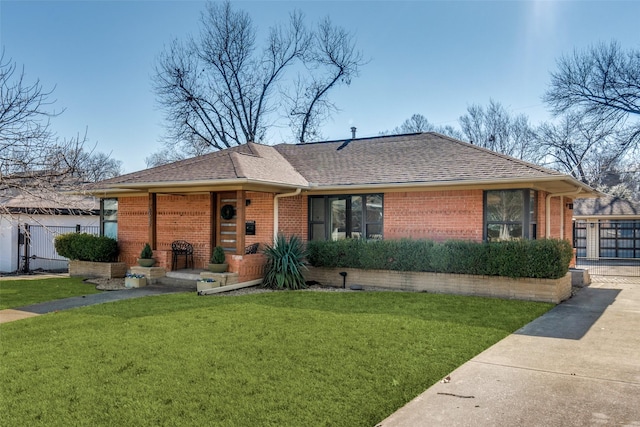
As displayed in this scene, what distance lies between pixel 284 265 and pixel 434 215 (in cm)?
417

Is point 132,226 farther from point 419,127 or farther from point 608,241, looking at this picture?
point 419,127

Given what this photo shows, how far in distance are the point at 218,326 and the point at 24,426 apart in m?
3.73

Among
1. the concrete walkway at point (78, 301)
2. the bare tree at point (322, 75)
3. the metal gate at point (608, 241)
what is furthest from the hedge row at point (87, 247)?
the metal gate at point (608, 241)

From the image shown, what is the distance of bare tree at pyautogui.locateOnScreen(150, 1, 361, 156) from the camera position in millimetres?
28812

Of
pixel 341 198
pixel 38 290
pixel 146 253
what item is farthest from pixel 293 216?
pixel 38 290

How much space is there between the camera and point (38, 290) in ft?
39.0

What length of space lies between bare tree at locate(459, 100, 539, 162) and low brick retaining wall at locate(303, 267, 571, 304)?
28915 mm

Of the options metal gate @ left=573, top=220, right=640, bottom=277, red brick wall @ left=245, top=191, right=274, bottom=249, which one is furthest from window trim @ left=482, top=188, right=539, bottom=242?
metal gate @ left=573, top=220, right=640, bottom=277

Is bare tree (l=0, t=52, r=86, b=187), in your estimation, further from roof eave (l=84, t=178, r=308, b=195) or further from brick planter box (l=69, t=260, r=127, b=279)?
brick planter box (l=69, t=260, r=127, b=279)

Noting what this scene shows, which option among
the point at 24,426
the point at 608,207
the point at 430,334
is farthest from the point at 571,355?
the point at 608,207

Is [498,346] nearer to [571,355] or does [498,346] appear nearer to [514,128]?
[571,355]

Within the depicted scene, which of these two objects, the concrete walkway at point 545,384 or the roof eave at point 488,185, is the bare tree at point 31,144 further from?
the roof eave at point 488,185

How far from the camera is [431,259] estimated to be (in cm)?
1165

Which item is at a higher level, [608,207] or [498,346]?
[608,207]
